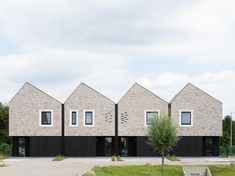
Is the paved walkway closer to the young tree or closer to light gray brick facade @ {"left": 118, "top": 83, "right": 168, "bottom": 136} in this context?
the young tree

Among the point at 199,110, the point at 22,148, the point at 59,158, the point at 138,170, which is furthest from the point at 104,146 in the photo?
the point at 138,170

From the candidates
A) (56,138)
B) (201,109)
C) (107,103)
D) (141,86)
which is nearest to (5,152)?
(56,138)

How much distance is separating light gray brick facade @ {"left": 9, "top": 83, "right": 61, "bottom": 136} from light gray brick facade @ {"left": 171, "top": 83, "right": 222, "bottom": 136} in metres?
12.6

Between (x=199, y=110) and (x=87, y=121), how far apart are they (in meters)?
11.9

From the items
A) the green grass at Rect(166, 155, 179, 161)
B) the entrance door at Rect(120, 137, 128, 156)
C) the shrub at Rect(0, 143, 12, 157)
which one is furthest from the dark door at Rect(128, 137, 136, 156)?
the shrub at Rect(0, 143, 12, 157)

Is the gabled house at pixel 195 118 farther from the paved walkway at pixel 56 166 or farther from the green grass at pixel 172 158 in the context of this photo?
the paved walkway at pixel 56 166

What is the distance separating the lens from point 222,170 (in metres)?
41.2

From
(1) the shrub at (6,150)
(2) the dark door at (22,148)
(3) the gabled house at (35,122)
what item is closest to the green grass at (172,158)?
(3) the gabled house at (35,122)

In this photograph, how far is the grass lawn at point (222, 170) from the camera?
40.0m

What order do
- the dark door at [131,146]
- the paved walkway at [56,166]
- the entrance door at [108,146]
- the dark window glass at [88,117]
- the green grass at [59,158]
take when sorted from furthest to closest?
the dark door at [131,146] → the entrance door at [108,146] → the dark window glass at [88,117] → the green grass at [59,158] → the paved walkway at [56,166]

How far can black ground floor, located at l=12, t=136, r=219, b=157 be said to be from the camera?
5638cm

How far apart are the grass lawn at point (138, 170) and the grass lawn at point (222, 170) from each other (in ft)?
8.19

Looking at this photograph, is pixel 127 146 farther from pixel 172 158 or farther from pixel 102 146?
pixel 172 158

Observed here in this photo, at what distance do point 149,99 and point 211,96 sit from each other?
6581 mm
